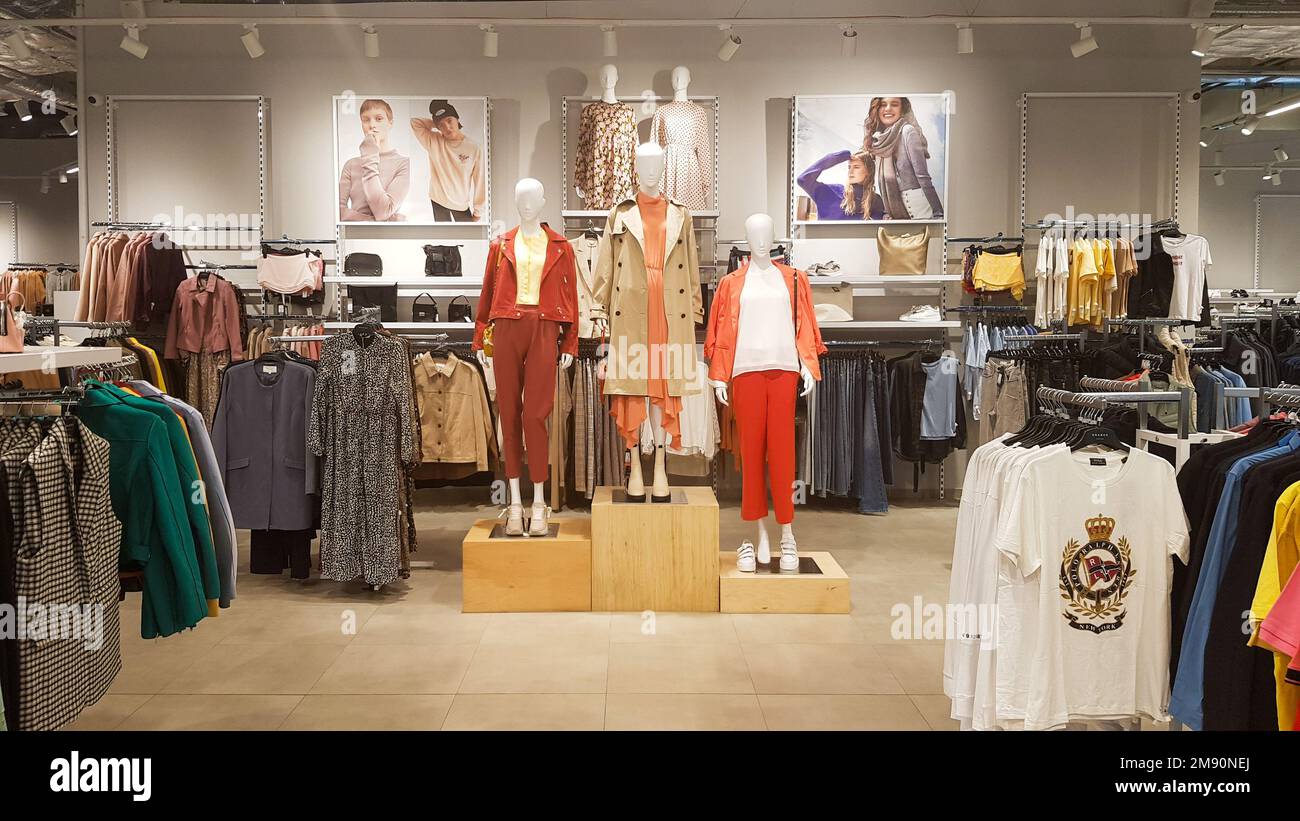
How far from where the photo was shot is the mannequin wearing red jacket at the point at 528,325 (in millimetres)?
4809

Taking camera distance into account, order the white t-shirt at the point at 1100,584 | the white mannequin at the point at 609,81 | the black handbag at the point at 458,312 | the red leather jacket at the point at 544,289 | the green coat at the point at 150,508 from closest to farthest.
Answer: the white t-shirt at the point at 1100,584
the green coat at the point at 150,508
the red leather jacket at the point at 544,289
the white mannequin at the point at 609,81
the black handbag at the point at 458,312

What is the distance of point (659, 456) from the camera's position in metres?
4.98

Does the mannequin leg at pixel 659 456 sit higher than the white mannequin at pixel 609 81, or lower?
lower

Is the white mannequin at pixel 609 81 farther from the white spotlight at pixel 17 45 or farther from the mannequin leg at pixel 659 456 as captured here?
the white spotlight at pixel 17 45

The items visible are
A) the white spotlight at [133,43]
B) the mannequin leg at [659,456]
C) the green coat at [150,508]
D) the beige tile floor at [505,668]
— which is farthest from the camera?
the white spotlight at [133,43]

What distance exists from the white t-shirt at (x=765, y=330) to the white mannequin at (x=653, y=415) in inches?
21.2

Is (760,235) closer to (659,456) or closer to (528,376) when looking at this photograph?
(659,456)

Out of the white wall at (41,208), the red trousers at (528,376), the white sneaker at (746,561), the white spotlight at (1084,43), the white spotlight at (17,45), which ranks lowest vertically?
the white sneaker at (746,561)

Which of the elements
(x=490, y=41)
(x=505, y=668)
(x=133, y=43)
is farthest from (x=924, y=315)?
(x=133, y=43)

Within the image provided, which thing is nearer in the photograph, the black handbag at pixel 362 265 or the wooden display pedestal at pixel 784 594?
the wooden display pedestal at pixel 784 594

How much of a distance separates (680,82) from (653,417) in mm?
3444

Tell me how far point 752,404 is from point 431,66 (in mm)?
4638

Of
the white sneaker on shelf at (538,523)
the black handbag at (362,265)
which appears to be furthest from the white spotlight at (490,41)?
the white sneaker on shelf at (538,523)

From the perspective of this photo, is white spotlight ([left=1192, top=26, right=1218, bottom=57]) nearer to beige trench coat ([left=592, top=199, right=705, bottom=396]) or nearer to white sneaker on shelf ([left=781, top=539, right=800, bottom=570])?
beige trench coat ([left=592, top=199, right=705, bottom=396])
